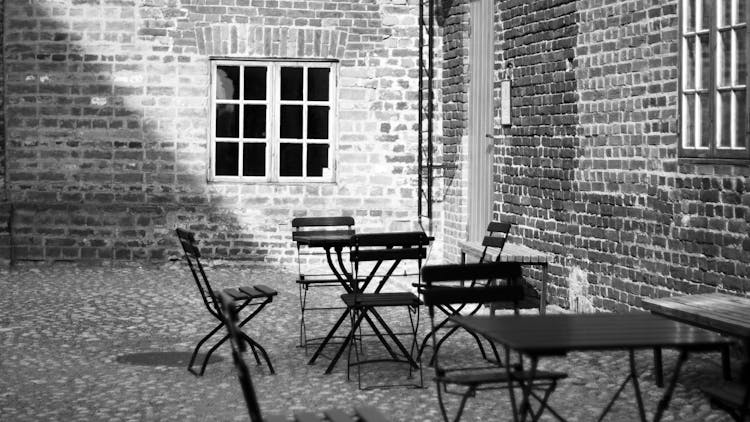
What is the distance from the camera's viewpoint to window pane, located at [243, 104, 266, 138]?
48.9ft

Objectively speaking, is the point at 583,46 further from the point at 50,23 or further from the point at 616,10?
the point at 50,23

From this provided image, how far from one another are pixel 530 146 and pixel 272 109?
4027mm

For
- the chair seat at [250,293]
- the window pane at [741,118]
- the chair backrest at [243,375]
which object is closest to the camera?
the chair backrest at [243,375]

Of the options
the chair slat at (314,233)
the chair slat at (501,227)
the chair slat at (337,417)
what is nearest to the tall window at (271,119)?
the chair slat at (314,233)

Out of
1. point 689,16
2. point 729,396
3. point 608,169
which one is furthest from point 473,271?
point 608,169

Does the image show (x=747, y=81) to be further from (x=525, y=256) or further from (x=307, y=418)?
(x=307, y=418)

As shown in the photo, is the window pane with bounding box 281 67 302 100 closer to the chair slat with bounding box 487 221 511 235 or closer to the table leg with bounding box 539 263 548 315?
the chair slat with bounding box 487 221 511 235

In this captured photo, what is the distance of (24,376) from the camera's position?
807cm

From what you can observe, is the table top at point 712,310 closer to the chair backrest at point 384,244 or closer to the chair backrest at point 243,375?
the chair backrest at point 384,244

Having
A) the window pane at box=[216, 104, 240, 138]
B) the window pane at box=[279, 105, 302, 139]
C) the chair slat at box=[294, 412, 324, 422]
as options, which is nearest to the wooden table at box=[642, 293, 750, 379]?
the chair slat at box=[294, 412, 324, 422]

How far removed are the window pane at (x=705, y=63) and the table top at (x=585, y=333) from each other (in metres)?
3.42

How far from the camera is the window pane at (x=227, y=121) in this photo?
48.9 feet

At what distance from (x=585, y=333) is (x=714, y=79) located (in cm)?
408

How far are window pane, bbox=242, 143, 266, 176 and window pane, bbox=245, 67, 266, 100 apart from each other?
0.56m
